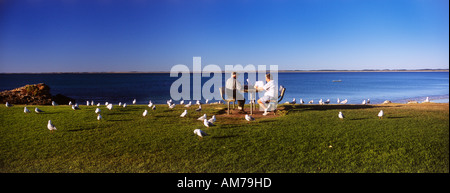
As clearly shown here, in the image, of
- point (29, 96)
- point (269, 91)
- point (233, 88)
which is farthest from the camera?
point (29, 96)

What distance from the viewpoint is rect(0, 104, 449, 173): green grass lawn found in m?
4.80

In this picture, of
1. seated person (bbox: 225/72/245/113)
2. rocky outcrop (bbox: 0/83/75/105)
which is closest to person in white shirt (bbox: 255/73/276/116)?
seated person (bbox: 225/72/245/113)

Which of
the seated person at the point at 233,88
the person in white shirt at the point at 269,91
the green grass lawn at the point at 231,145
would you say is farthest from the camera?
the seated person at the point at 233,88

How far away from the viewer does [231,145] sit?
19.5 ft

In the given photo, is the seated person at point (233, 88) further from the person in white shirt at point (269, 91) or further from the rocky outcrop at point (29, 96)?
the rocky outcrop at point (29, 96)

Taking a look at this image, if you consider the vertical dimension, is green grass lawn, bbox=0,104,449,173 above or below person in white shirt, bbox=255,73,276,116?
below

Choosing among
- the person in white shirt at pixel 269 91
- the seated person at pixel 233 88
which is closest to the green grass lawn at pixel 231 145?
the person in white shirt at pixel 269 91

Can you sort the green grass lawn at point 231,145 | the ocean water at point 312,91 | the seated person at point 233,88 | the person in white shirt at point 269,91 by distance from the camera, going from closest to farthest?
the green grass lawn at point 231,145 → the person in white shirt at point 269,91 → the seated person at point 233,88 → the ocean water at point 312,91

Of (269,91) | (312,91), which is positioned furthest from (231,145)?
(312,91)

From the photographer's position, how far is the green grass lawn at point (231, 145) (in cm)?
480

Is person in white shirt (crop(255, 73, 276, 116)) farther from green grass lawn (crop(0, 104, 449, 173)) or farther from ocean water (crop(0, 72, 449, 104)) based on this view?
ocean water (crop(0, 72, 449, 104))

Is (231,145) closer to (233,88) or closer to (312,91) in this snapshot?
(233,88)

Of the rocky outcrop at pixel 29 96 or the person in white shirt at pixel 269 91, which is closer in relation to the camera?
the person in white shirt at pixel 269 91
